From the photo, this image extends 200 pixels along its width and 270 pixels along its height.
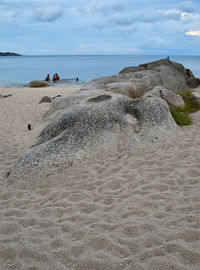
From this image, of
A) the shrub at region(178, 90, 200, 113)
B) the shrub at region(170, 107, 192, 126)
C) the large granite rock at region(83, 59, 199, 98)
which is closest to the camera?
the shrub at region(170, 107, 192, 126)

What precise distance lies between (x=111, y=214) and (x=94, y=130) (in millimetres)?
2787

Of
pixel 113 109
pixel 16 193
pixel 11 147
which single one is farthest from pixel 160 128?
pixel 11 147

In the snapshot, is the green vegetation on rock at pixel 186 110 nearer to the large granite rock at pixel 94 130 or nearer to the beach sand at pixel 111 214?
the large granite rock at pixel 94 130

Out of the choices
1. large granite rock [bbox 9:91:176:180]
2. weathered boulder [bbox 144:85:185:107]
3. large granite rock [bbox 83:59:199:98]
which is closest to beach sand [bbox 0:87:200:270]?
large granite rock [bbox 9:91:176:180]

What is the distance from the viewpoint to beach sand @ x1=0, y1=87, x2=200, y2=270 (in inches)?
125

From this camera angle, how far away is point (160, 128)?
24.0ft

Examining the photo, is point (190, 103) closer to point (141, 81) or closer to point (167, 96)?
point (167, 96)

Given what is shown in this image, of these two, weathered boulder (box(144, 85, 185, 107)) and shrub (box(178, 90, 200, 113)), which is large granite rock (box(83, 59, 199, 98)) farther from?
shrub (box(178, 90, 200, 113))

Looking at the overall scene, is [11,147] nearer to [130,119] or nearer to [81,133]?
[81,133]

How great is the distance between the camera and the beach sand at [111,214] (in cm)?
318

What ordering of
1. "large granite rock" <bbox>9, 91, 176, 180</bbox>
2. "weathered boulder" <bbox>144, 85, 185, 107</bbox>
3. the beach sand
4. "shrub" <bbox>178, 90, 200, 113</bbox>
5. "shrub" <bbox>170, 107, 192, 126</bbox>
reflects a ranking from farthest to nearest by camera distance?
"shrub" <bbox>178, 90, 200, 113</bbox> → "weathered boulder" <bbox>144, 85, 185, 107</bbox> → "shrub" <bbox>170, 107, 192, 126</bbox> → "large granite rock" <bbox>9, 91, 176, 180</bbox> → the beach sand

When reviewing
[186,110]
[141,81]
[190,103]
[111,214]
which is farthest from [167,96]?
[111,214]

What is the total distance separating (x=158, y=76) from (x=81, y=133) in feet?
25.7

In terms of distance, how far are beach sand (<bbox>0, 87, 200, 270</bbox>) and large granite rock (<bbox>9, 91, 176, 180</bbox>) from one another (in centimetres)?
30
